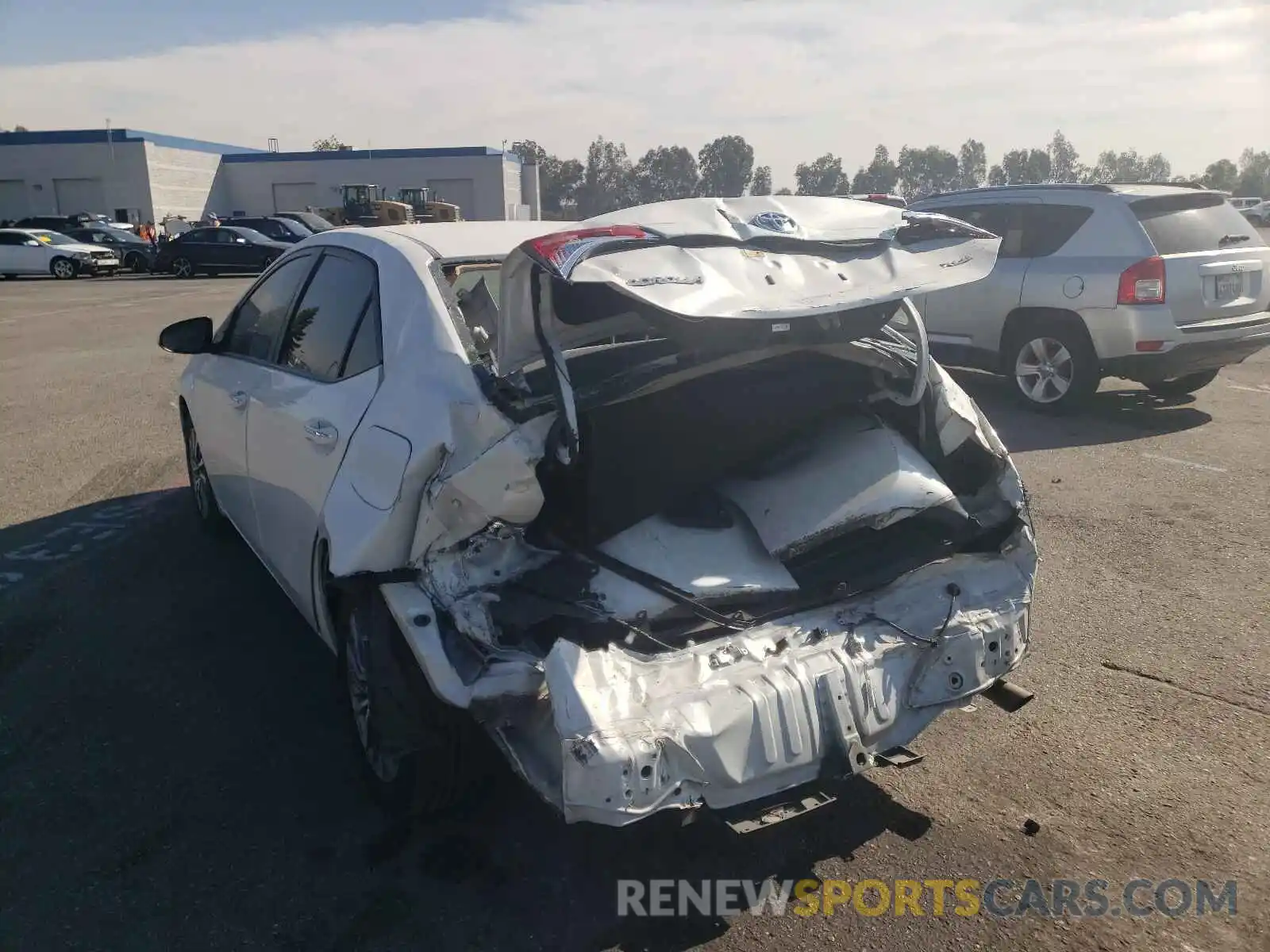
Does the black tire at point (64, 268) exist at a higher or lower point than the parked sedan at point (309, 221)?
lower

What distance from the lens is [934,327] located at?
956 cm

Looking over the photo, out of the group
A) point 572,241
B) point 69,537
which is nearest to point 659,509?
point 572,241

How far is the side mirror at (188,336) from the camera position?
488cm

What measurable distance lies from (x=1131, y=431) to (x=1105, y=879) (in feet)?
19.7

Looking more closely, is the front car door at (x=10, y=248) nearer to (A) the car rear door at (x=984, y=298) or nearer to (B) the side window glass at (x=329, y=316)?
(A) the car rear door at (x=984, y=298)

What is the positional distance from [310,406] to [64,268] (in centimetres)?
3163

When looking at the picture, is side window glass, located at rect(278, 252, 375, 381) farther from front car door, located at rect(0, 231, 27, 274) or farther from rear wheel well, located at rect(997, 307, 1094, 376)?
front car door, located at rect(0, 231, 27, 274)

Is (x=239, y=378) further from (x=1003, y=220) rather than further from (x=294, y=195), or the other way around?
(x=294, y=195)

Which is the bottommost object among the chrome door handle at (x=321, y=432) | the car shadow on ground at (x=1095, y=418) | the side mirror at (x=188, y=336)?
the car shadow on ground at (x=1095, y=418)

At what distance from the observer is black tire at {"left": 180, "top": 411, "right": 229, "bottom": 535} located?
18.7ft

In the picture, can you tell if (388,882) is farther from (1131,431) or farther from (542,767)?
(1131,431)

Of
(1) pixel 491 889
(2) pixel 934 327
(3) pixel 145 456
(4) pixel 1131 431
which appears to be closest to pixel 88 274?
(3) pixel 145 456

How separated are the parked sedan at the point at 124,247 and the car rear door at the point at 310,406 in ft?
104

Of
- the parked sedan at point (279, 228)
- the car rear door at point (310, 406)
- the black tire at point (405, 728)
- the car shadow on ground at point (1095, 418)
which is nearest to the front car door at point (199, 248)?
the parked sedan at point (279, 228)
